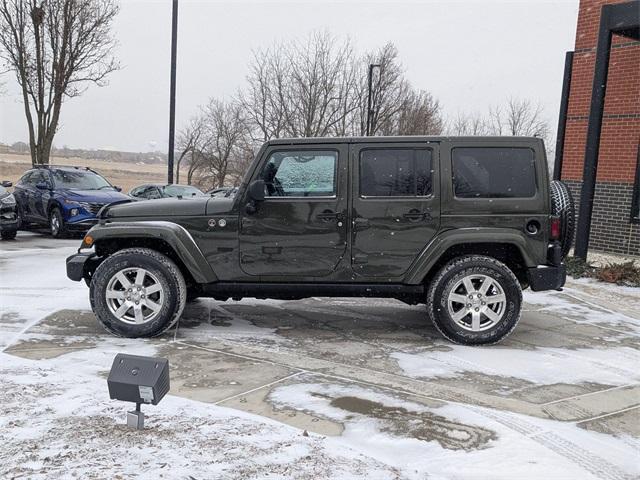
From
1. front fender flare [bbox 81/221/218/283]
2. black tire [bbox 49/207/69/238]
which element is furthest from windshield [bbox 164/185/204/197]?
front fender flare [bbox 81/221/218/283]

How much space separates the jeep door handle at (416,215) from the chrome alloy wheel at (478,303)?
645mm

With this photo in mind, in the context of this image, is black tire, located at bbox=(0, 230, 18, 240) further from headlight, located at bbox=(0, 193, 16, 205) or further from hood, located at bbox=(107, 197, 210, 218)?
hood, located at bbox=(107, 197, 210, 218)

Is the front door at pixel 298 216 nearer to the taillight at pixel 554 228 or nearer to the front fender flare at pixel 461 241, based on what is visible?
the front fender flare at pixel 461 241

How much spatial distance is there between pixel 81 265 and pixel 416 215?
3.11m

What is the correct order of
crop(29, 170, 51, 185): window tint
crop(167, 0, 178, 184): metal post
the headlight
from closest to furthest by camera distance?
the headlight
crop(29, 170, 51, 185): window tint
crop(167, 0, 178, 184): metal post

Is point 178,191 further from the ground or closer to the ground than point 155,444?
further from the ground

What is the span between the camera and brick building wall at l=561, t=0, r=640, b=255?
36.5 feet

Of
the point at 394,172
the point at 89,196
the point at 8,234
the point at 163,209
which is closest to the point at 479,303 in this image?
the point at 394,172

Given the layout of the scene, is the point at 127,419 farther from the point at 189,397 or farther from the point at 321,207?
the point at 321,207

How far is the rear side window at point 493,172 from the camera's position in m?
5.33

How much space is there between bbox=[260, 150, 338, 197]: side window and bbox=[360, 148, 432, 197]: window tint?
31 cm

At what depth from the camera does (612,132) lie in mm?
11453

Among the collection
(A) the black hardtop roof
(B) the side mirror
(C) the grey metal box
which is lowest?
(C) the grey metal box

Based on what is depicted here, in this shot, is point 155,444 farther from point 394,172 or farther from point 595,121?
point 595,121
